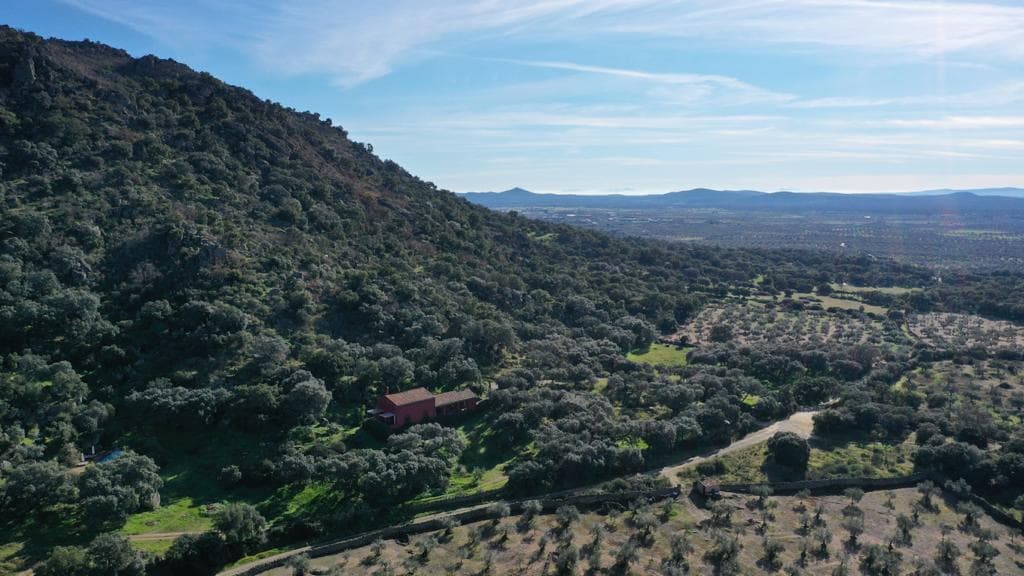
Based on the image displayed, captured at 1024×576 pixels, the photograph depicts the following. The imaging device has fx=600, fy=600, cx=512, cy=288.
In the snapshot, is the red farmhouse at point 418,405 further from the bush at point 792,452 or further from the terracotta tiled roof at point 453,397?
the bush at point 792,452

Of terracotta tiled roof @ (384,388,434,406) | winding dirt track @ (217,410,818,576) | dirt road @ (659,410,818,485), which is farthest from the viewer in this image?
terracotta tiled roof @ (384,388,434,406)

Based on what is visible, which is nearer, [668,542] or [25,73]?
[668,542]

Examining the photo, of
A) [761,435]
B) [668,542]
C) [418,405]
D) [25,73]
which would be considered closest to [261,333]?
[418,405]

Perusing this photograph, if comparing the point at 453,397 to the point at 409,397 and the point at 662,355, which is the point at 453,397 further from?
the point at 662,355

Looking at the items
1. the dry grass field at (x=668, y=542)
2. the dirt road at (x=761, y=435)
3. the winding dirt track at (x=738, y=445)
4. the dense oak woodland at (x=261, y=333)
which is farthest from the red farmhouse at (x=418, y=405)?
the dirt road at (x=761, y=435)

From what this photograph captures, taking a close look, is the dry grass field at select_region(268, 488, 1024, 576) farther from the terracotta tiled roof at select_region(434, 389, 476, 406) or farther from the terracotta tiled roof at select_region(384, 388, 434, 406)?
the terracotta tiled roof at select_region(434, 389, 476, 406)

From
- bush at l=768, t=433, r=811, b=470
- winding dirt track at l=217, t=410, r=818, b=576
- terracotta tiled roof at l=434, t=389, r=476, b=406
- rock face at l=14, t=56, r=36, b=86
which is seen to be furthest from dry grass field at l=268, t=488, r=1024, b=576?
rock face at l=14, t=56, r=36, b=86
